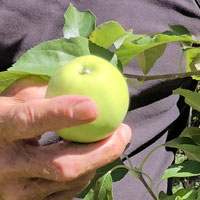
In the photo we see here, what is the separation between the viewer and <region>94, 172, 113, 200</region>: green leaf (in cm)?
91

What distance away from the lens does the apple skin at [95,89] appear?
642mm

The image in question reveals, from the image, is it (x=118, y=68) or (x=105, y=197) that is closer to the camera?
(x=118, y=68)

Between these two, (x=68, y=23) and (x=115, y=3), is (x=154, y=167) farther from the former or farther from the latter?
(x=68, y=23)

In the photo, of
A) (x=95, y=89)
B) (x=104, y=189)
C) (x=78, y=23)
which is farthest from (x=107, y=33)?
(x=104, y=189)

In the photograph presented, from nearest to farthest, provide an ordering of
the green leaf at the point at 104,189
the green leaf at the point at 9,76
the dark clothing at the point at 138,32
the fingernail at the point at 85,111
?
the fingernail at the point at 85,111, the green leaf at the point at 9,76, the green leaf at the point at 104,189, the dark clothing at the point at 138,32

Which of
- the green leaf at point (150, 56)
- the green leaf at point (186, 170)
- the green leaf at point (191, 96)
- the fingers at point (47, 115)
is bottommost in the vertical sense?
the green leaf at point (186, 170)

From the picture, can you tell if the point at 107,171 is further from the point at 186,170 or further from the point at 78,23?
the point at 78,23

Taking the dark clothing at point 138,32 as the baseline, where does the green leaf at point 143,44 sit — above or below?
above

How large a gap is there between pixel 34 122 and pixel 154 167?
2.22ft

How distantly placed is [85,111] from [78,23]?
0.25m

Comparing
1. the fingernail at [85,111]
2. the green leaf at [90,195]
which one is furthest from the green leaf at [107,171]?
the fingernail at [85,111]

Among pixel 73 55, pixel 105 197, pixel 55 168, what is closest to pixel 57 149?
pixel 55 168

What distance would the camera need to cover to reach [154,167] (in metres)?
1.26

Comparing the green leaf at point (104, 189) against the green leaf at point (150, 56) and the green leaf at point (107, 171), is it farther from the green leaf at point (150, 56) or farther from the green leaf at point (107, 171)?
the green leaf at point (150, 56)
